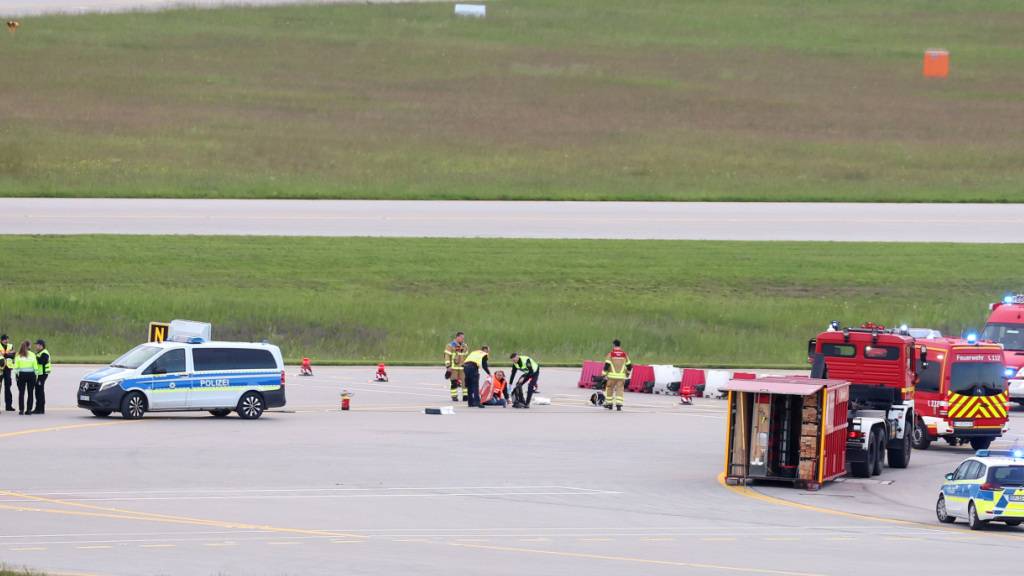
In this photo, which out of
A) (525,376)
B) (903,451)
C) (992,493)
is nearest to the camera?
(992,493)

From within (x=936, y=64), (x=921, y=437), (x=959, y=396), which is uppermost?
(x=936, y=64)

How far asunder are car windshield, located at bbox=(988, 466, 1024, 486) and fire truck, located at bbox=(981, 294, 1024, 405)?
2066 cm

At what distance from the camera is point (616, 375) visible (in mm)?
42656

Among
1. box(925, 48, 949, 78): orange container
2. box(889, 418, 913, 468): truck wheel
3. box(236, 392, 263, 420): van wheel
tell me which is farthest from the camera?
box(925, 48, 949, 78): orange container

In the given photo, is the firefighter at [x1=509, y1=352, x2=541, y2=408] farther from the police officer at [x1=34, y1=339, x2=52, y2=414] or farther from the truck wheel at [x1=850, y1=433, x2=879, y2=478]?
the police officer at [x1=34, y1=339, x2=52, y2=414]

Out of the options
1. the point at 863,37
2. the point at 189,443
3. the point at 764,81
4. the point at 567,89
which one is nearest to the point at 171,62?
the point at 567,89

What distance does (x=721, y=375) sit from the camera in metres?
47.7

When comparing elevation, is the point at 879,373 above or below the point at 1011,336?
below

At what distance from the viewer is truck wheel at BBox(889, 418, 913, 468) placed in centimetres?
3384

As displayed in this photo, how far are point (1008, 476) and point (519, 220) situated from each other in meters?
43.3

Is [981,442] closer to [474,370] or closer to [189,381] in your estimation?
[474,370]

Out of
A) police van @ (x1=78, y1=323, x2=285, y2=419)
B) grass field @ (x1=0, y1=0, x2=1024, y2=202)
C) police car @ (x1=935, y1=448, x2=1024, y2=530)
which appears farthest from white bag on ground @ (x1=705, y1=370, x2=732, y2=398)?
grass field @ (x1=0, y1=0, x2=1024, y2=202)

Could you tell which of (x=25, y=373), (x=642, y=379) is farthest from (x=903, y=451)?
(x=25, y=373)

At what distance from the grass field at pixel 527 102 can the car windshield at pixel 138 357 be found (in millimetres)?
34327
